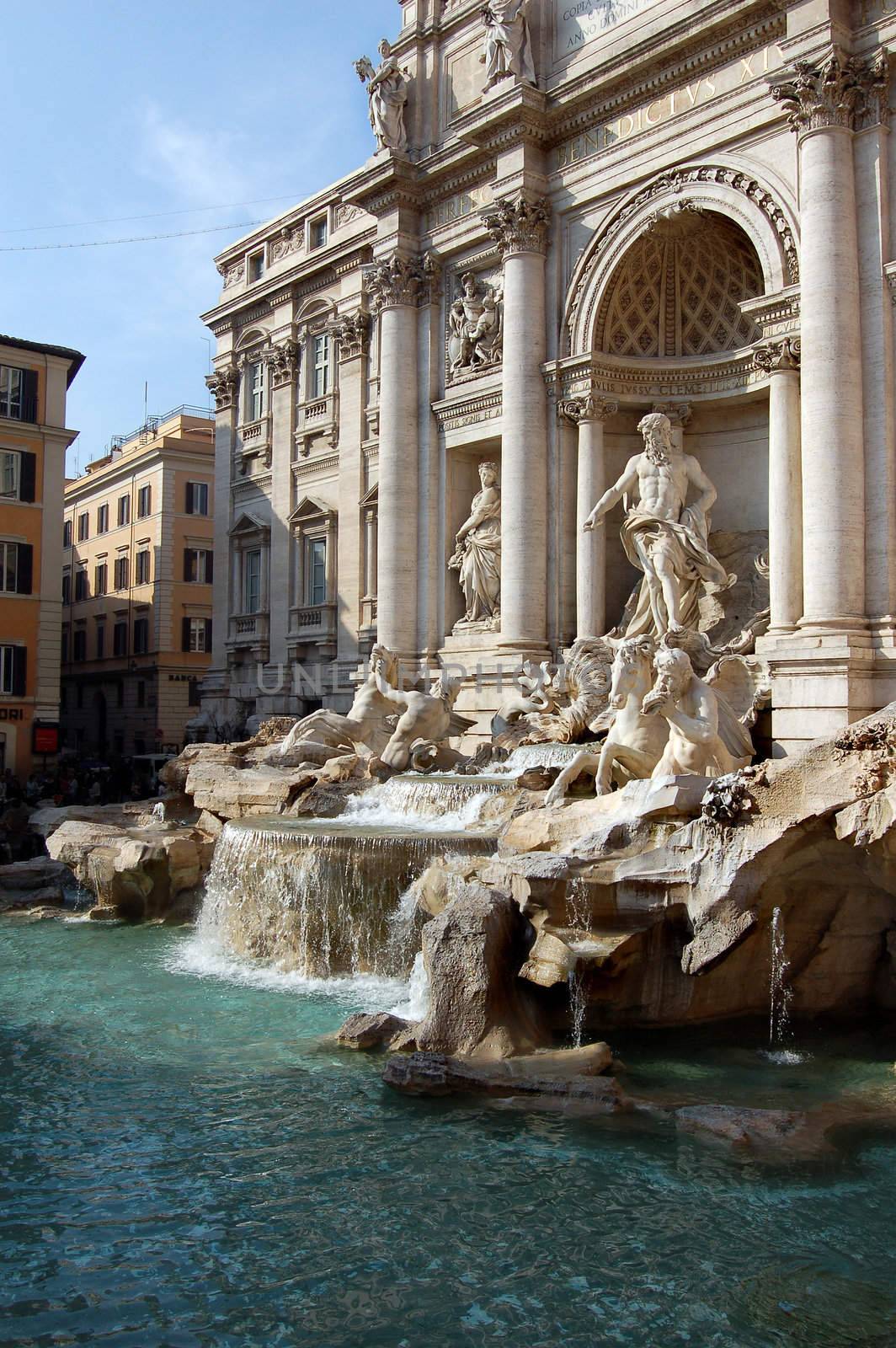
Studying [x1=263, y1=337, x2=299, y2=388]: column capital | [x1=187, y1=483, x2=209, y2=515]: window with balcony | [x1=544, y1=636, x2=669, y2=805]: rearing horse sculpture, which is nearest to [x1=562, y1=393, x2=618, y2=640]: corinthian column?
[x1=544, y1=636, x2=669, y2=805]: rearing horse sculpture

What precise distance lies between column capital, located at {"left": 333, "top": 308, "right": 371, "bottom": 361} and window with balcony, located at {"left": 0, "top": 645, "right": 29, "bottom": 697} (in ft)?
40.4

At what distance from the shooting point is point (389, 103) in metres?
21.7

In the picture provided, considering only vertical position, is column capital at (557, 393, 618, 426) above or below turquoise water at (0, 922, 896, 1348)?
above

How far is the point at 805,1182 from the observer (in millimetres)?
6488

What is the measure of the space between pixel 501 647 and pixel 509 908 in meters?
10.1

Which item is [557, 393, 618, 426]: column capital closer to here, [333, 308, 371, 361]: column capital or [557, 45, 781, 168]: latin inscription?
[557, 45, 781, 168]: latin inscription

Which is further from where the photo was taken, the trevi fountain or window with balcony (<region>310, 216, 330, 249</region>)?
window with balcony (<region>310, 216, 330, 249</region>)

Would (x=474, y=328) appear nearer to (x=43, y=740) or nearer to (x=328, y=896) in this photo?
(x=328, y=896)

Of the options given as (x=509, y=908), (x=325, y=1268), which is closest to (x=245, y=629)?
(x=509, y=908)

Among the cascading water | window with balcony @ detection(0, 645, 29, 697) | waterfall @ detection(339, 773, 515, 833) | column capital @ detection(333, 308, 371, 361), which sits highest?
column capital @ detection(333, 308, 371, 361)

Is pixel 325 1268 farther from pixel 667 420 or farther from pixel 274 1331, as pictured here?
pixel 667 420

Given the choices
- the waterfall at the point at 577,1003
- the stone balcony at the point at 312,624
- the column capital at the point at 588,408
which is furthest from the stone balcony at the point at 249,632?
the waterfall at the point at 577,1003

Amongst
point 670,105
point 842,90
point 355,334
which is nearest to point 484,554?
point 355,334

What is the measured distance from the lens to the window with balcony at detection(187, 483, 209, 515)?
39250 millimetres
